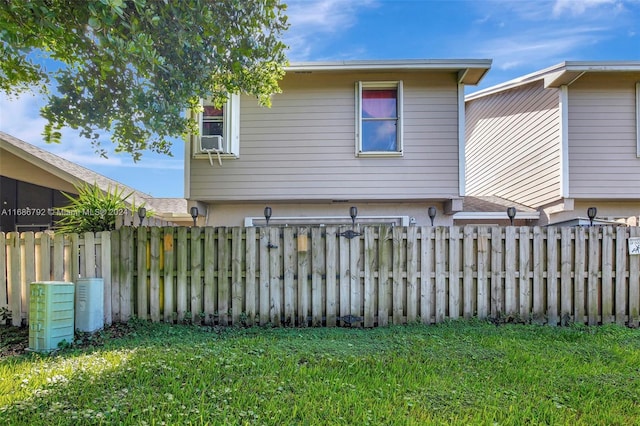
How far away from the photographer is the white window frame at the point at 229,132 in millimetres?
7270

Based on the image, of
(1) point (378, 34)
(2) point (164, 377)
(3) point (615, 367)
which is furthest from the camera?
(1) point (378, 34)

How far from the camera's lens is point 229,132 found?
23.8 ft

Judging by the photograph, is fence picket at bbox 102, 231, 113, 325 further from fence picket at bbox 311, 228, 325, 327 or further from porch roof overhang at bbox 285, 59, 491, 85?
porch roof overhang at bbox 285, 59, 491, 85

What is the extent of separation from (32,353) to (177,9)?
4.06m

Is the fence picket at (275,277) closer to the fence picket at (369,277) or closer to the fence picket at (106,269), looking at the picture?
the fence picket at (369,277)

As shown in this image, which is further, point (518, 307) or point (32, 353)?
point (518, 307)

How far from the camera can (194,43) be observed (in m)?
4.59

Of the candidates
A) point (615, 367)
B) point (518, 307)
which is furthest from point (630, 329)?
point (615, 367)

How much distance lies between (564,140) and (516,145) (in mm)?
1867

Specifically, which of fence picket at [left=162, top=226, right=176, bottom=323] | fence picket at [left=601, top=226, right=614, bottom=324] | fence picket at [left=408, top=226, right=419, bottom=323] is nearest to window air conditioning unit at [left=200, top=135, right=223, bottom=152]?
fence picket at [left=162, top=226, right=176, bottom=323]

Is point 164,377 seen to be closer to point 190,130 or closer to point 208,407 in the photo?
point 208,407

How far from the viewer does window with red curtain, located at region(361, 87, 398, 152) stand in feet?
24.8

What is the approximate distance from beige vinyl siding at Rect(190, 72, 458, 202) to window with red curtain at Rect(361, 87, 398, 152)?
0.23 meters

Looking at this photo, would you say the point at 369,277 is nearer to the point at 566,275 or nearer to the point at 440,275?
the point at 440,275
